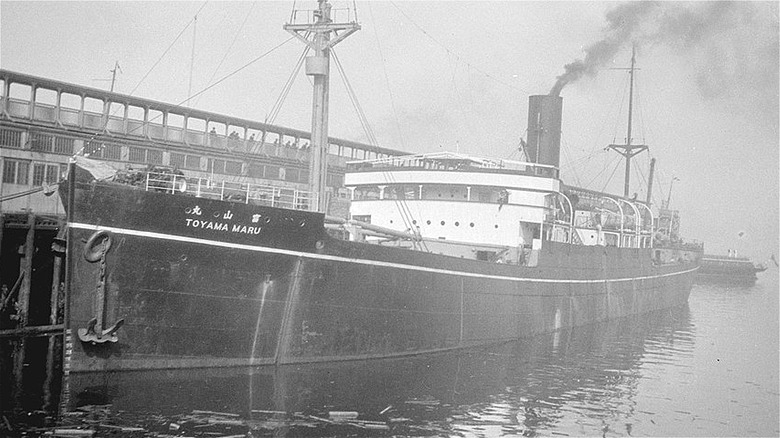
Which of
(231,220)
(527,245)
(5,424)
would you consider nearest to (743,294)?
(527,245)

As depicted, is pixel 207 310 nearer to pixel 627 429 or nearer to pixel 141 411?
pixel 141 411

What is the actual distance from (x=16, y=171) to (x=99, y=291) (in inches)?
546

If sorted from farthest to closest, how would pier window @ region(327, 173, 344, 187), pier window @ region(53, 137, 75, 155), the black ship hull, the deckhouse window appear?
pier window @ region(327, 173, 344, 187) < pier window @ region(53, 137, 75, 155) < the deckhouse window < the black ship hull

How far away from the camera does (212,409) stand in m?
11.0

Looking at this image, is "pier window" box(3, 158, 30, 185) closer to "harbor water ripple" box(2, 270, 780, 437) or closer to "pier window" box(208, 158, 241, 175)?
"pier window" box(208, 158, 241, 175)

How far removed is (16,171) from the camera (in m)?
23.4

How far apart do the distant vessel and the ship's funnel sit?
1765 inches

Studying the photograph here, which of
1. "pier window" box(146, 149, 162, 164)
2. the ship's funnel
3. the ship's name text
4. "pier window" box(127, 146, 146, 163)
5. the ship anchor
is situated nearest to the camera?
the ship anchor

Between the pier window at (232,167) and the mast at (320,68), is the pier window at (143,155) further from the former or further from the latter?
the mast at (320,68)

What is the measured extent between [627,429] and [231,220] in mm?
7992

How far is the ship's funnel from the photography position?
2572 centimetres

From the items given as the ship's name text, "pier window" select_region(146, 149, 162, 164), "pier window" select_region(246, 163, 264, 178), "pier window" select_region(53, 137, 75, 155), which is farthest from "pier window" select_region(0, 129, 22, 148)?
the ship's name text

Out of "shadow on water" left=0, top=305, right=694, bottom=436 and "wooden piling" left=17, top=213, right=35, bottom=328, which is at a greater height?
"wooden piling" left=17, top=213, right=35, bottom=328

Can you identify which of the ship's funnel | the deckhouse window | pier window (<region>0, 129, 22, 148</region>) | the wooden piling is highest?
the ship's funnel
